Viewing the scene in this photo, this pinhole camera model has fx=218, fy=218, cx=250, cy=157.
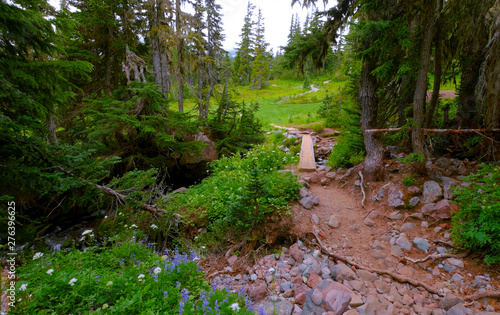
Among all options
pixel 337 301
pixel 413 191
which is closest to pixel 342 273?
pixel 337 301

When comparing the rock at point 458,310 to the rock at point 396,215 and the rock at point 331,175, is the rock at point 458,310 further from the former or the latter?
the rock at point 331,175

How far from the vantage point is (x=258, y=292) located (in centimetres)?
329

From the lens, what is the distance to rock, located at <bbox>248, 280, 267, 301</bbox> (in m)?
3.25

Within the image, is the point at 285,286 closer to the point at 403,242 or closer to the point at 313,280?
the point at 313,280

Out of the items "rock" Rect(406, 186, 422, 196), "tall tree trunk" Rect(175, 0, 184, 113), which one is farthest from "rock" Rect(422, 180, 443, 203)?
"tall tree trunk" Rect(175, 0, 184, 113)

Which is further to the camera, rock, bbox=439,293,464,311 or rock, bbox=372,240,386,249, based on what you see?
rock, bbox=372,240,386,249

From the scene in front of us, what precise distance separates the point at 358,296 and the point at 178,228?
4292 millimetres

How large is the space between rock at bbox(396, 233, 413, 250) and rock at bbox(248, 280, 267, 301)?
2.50m

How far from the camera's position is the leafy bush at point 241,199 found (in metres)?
4.23

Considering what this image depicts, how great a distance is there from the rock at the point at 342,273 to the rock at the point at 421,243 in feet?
4.40

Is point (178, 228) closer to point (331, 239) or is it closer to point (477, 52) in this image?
point (331, 239)

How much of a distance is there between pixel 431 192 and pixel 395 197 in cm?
63

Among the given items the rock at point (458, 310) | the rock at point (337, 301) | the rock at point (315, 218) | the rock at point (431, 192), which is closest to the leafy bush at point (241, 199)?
the rock at point (315, 218)

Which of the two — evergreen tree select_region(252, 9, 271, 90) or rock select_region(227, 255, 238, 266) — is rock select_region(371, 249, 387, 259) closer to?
rock select_region(227, 255, 238, 266)
